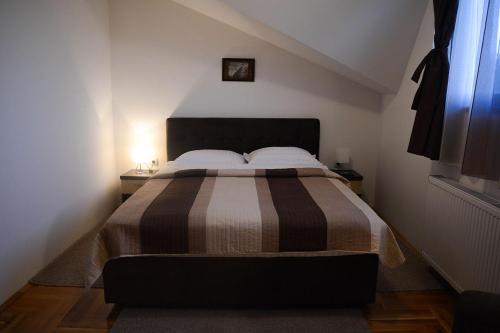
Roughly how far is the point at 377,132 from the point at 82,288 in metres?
3.07

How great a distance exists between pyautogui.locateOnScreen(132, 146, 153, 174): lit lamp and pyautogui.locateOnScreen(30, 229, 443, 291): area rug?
1.11 meters

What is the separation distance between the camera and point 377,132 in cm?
368

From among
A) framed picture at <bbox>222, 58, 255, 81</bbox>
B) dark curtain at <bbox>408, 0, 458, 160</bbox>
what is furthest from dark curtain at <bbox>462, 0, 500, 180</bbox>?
framed picture at <bbox>222, 58, 255, 81</bbox>

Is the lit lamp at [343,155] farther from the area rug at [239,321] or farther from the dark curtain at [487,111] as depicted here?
the area rug at [239,321]

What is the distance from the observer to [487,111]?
6.10 ft

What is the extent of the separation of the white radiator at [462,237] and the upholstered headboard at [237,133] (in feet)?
4.73

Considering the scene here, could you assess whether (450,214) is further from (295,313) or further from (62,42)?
(62,42)

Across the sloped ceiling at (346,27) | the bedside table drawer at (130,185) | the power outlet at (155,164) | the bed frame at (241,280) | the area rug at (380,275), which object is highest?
the sloped ceiling at (346,27)

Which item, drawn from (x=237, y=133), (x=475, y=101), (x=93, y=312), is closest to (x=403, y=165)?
(x=475, y=101)

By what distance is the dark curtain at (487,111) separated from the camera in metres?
1.79

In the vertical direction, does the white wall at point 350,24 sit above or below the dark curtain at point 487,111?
above

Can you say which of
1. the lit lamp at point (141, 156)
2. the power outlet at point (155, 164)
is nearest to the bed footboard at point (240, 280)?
the lit lamp at point (141, 156)

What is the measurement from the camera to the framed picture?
3494mm

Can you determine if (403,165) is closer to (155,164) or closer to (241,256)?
(241,256)
